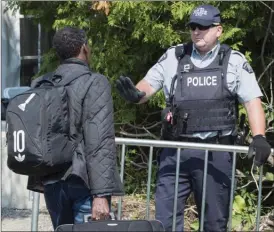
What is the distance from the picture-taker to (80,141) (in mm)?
3562

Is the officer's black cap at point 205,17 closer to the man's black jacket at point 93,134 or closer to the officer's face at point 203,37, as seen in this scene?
the officer's face at point 203,37

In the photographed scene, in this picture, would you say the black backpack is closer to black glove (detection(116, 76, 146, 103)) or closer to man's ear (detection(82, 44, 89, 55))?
man's ear (detection(82, 44, 89, 55))

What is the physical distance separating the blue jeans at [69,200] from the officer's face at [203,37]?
113 cm

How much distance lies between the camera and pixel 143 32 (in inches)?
233

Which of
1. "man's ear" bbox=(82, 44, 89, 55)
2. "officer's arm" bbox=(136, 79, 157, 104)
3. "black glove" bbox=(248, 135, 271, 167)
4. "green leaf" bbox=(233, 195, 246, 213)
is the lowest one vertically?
"green leaf" bbox=(233, 195, 246, 213)

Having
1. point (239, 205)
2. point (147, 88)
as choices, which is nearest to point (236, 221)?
point (239, 205)

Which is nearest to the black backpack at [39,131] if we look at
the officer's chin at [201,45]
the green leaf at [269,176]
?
the officer's chin at [201,45]

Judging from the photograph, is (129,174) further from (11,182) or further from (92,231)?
(92,231)

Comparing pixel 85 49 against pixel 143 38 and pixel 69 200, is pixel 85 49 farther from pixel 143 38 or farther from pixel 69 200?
pixel 143 38

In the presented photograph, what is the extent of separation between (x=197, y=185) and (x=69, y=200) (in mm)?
868

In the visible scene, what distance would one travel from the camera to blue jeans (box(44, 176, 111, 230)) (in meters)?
3.58

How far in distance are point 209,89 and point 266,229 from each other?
2.43m

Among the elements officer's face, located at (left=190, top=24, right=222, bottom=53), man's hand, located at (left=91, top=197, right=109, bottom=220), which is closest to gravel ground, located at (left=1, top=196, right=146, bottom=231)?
officer's face, located at (left=190, top=24, right=222, bottom=53)

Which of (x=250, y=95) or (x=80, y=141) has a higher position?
(x=250, y=95)
